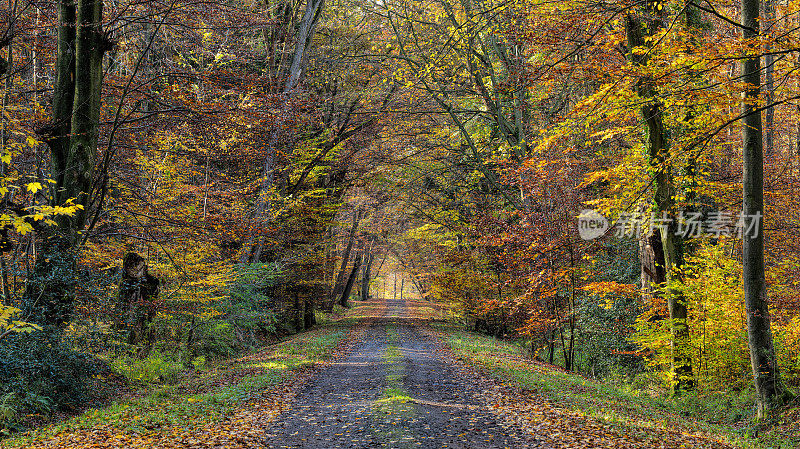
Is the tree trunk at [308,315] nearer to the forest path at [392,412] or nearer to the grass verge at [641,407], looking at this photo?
the forest path at [392,412]

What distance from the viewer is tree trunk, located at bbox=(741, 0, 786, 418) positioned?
27.1 feet

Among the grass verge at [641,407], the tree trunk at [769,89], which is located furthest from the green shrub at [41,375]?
the tree trunk at [769,89]

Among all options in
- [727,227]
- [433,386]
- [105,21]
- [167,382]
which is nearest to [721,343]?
[727,227]

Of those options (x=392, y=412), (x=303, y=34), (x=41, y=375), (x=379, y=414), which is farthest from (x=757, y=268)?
(x=303, y=34)

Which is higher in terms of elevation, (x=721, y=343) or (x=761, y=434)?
(x=721, y=343)

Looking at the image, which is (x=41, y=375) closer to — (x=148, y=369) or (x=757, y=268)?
(x=148, y=369)

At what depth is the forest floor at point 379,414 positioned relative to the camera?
20.6 feet

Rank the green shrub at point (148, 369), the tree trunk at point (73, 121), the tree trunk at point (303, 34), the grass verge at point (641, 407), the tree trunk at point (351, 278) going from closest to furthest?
the grass verge at point (641, 407) → the tree trunk at point (73, 121) → the green shrub at point (148, 369) → the tree trunk at point (303, 34) → the tree trunk at point (351, 278)

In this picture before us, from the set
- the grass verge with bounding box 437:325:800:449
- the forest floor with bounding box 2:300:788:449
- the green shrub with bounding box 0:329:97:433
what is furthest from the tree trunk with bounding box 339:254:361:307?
the green shrub with bounding box 0:329:97:433

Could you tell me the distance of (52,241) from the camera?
27.4 feet

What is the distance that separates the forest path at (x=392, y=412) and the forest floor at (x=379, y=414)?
2 cm

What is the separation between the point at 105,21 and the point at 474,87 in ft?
37.0

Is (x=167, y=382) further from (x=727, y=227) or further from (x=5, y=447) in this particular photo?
(x=727, y=227)

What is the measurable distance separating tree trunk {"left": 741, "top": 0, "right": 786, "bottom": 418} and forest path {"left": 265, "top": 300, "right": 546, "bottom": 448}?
4589mm
